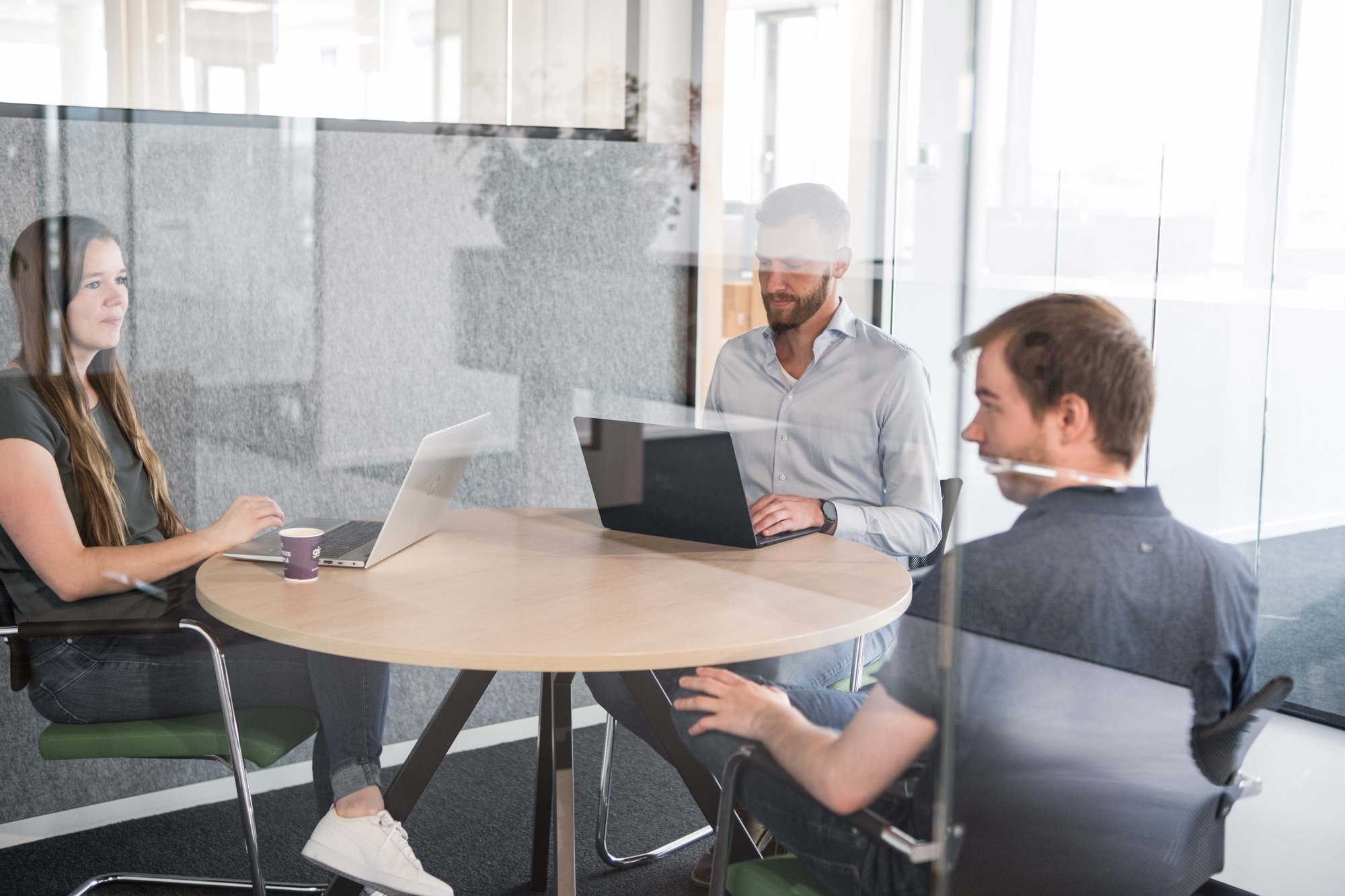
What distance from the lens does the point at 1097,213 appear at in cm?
119

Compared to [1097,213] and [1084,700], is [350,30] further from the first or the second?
[1084,700]

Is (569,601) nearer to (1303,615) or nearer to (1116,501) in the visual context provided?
(1116,501)

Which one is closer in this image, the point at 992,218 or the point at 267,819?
the point at 992,218

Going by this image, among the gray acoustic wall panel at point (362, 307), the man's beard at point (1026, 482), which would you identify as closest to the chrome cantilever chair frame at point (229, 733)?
the gray acoustic wall panel at point (362, 307)

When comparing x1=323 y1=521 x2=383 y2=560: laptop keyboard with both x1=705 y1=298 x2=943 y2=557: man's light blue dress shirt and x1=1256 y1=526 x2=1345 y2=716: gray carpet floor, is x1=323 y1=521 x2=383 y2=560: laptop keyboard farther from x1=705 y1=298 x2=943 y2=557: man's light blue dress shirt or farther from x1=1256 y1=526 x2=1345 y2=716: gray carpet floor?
x1=1256 y1=526 x2=1345 y2=716: gray carpet floor

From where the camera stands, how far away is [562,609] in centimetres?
156

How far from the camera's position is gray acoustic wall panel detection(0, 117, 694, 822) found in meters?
2.35

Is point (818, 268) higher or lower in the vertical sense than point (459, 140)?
lower

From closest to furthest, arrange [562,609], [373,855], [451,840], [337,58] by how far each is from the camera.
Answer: [562,609], [373,855], [451,840], [337,58]

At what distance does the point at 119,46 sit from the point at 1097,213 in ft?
6.25

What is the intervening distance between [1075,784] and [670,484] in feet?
2.96

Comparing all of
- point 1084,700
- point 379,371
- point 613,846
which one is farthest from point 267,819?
point 1084,700

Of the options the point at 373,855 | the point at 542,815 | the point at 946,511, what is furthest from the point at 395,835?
the point at 946,511

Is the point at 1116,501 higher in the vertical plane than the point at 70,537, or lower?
higher
